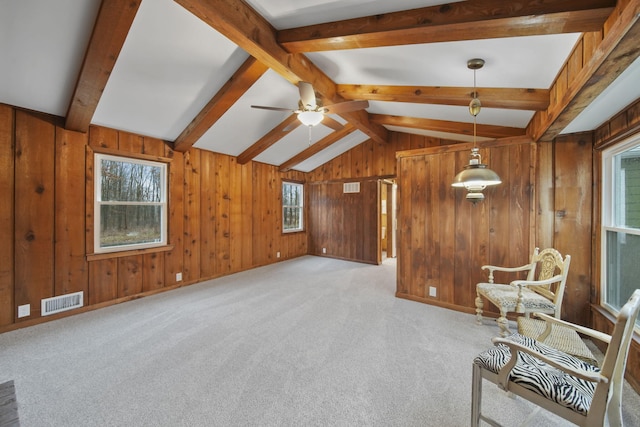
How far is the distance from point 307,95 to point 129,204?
309 cm

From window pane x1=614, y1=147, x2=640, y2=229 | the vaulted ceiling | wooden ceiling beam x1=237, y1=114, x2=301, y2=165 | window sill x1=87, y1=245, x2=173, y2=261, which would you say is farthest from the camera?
wooden ceiling beam x1=237, y1=114, x2=301, y2=165

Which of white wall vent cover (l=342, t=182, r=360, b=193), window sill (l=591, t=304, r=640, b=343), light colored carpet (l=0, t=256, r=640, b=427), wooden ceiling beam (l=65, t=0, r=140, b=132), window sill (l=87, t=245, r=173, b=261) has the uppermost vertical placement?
wooden ceiling beam (l=65, t=0, r=140, b=132)

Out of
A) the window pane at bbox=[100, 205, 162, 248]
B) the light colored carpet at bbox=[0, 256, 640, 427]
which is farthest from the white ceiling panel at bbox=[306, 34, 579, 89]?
the window pane at bbox=[100, 205, 162, 248]

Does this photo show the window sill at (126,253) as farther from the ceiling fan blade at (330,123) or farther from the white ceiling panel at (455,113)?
the white ceiling panel at (455,113)

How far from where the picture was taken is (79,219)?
328 cm

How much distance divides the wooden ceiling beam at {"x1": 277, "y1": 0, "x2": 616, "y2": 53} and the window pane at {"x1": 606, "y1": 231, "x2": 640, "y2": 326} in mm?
1980

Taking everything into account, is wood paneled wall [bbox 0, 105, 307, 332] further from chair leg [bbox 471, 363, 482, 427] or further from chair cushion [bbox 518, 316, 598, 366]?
chair cushion [bbox 518, 316, 598, 366]

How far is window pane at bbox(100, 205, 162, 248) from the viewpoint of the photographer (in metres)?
3.56

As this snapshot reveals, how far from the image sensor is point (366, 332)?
2.81 metres

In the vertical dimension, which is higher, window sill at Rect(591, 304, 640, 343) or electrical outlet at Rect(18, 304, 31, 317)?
window sill at Rect(591, 304, 640, 343)

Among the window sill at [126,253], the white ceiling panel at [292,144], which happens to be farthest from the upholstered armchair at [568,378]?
the white ceiling panel at [292,144]

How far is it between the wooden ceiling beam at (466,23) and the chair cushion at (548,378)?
191 cm

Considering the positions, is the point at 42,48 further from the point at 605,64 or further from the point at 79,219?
the point at 605,64

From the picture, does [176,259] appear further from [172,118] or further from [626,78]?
[626,78]
